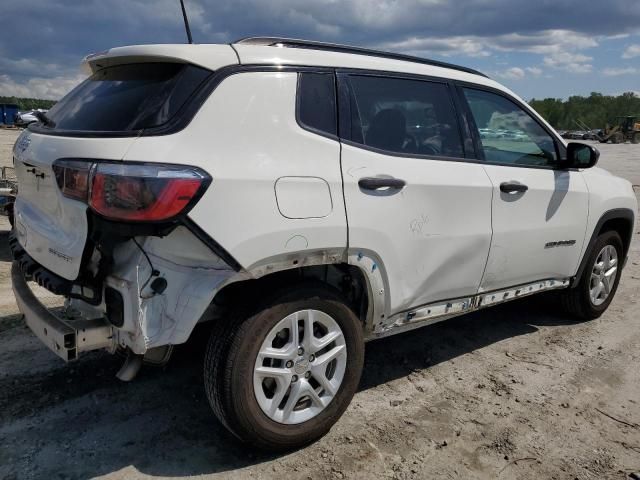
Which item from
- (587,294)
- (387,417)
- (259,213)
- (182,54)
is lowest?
(387,417)

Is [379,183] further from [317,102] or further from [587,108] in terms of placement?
[587,108]

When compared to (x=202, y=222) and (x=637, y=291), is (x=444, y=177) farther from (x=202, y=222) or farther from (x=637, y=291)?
(x=637, y=291)

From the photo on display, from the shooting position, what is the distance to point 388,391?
11.8 ft

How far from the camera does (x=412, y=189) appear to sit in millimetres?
3146

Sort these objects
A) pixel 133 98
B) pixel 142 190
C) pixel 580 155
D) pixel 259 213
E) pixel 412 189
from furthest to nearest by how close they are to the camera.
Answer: pixel 580 155, pixel 412 189, pixel 133 98, pixel 259 213, pixel 142 190

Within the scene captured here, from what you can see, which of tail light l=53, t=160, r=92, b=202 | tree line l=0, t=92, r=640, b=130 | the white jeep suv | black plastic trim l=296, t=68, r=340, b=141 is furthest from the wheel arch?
tree line l=0, t=92, r=640, b=130

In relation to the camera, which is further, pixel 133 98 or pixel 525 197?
pixel 525 197

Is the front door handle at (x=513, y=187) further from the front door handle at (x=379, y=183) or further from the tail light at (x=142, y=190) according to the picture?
the tail light at (x=142, y=190)

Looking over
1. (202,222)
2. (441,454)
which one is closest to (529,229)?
(441,454)

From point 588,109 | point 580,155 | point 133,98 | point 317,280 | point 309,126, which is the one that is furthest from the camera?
point 588,109

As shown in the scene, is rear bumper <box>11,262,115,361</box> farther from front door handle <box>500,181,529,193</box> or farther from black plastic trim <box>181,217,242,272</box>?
front door handle <box>500,181,529,193</box>

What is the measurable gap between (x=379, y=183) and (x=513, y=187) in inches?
49.6

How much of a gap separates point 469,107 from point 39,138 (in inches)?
101

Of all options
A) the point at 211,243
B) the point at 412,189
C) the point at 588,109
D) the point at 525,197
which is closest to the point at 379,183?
the point at 412,189
